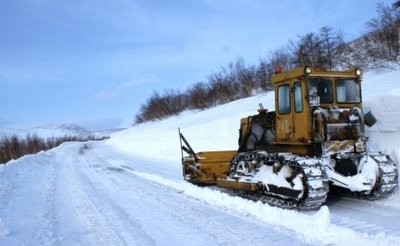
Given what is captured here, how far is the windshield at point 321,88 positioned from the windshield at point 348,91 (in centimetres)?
22

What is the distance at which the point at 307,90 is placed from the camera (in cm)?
906

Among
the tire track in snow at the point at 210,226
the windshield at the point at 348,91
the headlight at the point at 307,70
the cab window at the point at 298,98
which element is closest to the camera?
the tire track in snow at the point at 210,226

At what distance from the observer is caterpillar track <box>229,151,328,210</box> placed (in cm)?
818

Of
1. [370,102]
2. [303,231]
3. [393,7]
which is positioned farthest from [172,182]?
[393,7]

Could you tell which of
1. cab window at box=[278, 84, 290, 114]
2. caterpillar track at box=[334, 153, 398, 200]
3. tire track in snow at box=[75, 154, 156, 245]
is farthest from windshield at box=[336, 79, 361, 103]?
tire track in snow at box=[75, 154, 156, 245]

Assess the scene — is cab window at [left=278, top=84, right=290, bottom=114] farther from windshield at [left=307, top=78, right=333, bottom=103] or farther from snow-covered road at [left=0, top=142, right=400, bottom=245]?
snow-covered road at [left=0, top=142, right=400, bottom=245]

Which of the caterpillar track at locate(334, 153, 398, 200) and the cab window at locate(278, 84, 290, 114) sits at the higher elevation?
the cab window at locate(278, 84, 290, 114)

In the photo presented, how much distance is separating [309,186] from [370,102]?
501 cm

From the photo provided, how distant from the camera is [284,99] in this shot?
985cm

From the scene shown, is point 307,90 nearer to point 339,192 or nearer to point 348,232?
point 339,192

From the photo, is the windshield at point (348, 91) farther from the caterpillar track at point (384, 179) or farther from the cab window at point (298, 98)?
the caterpillar track at point (384, 179)

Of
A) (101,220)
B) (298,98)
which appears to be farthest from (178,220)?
(298,98)

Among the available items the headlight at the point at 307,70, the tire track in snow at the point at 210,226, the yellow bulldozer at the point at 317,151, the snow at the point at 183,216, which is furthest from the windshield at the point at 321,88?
the tire track in snow at the point at 210,226

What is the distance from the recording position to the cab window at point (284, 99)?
9703mm
